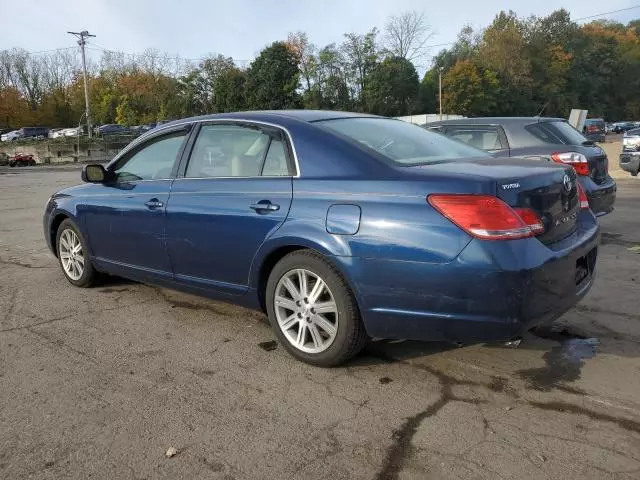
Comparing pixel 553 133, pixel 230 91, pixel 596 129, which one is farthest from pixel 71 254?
pixel 230 91

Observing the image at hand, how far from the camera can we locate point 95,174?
198 inches

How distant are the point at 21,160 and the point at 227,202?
50.1 m

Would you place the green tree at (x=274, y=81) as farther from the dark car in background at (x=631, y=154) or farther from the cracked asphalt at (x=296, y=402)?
the cracked asphalt at (x=296, y=402)

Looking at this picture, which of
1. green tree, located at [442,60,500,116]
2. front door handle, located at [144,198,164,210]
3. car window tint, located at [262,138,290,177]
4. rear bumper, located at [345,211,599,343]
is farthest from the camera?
green tree, located at [442,60,500,116]

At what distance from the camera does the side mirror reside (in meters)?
5.02

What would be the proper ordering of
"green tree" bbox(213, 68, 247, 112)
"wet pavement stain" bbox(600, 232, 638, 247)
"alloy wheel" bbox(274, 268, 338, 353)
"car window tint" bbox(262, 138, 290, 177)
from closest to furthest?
"alloy wheel" bbox(274, 268, 338, 353), "car window tint" bbox(262, 138, 290, 177), "wet pavement stain" bbox(600, 232, 638, 247), "green tree" bbox(213, 68, 247, 112)

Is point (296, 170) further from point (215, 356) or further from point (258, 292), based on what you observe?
point (215, 356)

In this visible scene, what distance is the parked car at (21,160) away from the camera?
47250 mm

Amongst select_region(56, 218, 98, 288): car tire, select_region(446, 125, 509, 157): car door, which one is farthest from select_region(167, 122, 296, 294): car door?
select_region(446, 125, 509, 157): car door

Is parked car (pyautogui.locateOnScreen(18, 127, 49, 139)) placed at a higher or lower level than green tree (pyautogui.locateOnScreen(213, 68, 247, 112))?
lower

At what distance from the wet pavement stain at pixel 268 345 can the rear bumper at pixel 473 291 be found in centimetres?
89

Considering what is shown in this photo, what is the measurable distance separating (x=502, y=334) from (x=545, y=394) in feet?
1.61

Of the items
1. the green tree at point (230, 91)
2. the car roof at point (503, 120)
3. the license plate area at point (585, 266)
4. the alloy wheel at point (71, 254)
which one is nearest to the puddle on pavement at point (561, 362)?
the license plate area at point (585, 266)

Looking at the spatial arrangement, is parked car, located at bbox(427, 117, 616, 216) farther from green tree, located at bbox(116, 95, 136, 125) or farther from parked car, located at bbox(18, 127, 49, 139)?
green tree, located at bbox(116, 95, 136, 125)
